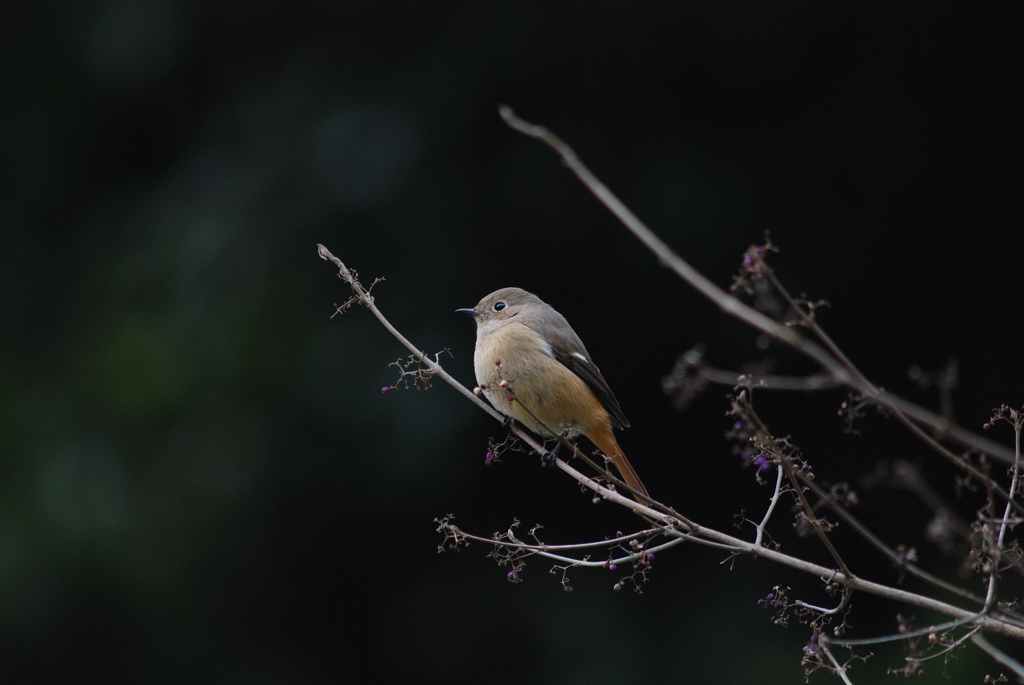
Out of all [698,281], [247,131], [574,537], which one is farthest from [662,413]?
[698,281]

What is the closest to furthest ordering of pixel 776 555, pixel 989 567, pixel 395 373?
pixel 989 567 → pixel 776 555 → pixel 395 373

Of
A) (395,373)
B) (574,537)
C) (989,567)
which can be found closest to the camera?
(989,567)

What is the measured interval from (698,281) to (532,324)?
326 centimetres

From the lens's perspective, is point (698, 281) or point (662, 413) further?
point (662, 413)

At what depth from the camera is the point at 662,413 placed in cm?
550

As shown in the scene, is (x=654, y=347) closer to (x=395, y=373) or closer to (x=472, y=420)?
(x=472, y=420)

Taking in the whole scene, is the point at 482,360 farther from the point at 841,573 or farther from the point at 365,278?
the point at 841,573

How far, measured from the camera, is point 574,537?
559 centimetres

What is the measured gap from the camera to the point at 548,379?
412cm

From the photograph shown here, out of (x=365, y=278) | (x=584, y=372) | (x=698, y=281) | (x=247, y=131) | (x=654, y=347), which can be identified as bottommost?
(x=654, y=347)

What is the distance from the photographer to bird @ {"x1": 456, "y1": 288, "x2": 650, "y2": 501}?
405 cm

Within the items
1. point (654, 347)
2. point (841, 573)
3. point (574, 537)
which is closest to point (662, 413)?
point (654, 347)

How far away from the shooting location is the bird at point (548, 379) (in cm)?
405

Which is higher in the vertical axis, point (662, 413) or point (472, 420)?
point (472, 420)
